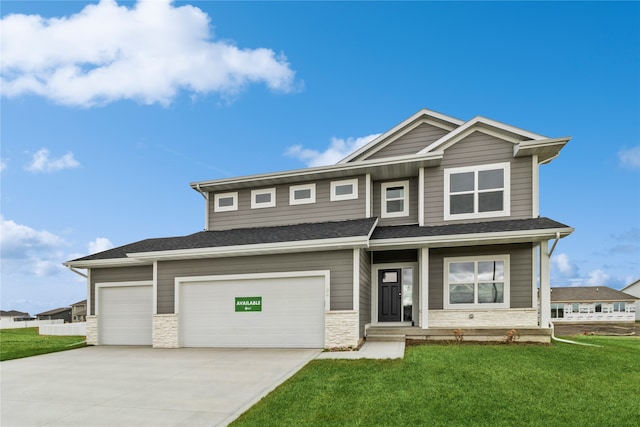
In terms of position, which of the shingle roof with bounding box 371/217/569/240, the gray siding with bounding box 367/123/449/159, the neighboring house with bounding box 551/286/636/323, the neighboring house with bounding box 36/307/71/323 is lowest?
the neighboring house with bounding box 36/307/71/323

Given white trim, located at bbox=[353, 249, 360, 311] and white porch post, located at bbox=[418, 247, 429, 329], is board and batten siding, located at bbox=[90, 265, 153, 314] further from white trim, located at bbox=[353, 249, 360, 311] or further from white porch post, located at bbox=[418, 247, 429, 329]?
white porch post, located at bbox=[418, 247, 429, 329]

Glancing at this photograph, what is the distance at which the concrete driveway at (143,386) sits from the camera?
18.3 ft

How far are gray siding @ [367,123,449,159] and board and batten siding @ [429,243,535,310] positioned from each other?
4.19 meters

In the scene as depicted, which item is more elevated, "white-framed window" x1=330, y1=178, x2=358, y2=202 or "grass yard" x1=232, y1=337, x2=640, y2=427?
"white-framed window" x1=330, y1=178, x2=358, y2=202

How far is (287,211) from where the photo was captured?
15.0 metres

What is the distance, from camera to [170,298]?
41.3 ft

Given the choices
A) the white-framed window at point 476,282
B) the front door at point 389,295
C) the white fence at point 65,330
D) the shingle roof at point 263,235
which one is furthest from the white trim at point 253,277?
the white fence at point 65,330

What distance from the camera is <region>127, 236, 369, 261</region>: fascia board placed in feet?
34.9

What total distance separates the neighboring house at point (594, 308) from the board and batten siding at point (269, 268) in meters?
36.8

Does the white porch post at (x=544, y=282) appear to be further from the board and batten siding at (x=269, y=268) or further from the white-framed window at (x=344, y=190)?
the white-framed window at (x=344, y=190)

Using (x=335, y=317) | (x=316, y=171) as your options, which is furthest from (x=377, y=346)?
(x=316, y=171)

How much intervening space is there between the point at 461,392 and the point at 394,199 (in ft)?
29.5

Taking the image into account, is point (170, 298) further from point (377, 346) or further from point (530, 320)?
point (530, 320)

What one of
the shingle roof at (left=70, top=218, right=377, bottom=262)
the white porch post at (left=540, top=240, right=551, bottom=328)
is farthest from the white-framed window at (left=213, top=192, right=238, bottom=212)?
the white porch post at (left=540, top=240, right=551, bottom=328)
